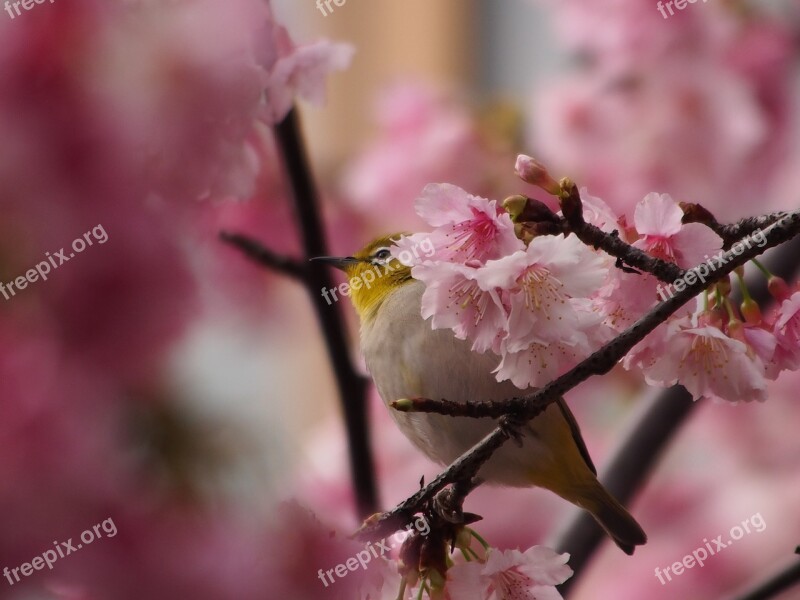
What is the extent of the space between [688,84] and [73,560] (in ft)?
2.08

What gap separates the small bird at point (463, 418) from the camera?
1.37 ft

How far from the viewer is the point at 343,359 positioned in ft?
1.67

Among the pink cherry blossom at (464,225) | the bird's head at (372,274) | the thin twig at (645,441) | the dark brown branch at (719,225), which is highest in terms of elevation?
the bird's head at (372,274)

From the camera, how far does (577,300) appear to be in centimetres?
30

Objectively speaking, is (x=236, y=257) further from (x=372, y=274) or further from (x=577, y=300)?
(x=577, y=300)

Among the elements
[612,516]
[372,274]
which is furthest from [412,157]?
[612,516]

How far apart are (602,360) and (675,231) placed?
2.0 inches

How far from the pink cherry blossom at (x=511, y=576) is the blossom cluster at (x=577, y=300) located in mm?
58

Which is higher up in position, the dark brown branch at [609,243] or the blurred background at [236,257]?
the blurred background at [236,257]

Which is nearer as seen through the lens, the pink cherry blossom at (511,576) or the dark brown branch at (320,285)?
the pink cherry blossom at (511,576)

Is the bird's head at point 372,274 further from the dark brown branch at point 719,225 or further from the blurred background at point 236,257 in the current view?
the dark brown branch at point 719,225

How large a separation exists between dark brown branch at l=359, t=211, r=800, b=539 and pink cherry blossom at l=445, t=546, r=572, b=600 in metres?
0.04

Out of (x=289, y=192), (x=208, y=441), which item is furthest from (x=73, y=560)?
(x=289, y=192)

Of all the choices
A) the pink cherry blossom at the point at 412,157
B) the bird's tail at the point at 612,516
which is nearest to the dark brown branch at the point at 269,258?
the bird's tail at the point at 612,516
